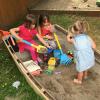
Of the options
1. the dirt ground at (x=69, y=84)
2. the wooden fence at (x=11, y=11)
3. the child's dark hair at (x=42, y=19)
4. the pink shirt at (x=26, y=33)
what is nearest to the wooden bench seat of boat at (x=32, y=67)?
the dirt ground at (x=69, y=84)

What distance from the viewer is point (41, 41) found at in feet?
18.9

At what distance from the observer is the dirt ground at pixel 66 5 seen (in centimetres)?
767

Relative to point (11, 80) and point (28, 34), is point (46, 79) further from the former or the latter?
point (28, 34)

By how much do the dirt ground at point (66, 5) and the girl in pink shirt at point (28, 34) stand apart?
2.22 m

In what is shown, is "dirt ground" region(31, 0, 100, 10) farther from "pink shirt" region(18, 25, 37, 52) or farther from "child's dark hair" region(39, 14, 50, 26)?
"pink shirt" region(18, 25, 37, 52)

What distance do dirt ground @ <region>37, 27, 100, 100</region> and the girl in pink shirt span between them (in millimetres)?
535

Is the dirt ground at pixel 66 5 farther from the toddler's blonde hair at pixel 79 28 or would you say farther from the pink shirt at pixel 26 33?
the toddler's blonde hair at pixel 79 28

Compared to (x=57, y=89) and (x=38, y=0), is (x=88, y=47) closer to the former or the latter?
(x=57, y=89)

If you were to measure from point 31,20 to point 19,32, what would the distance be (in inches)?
17.3

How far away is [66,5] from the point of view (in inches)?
312

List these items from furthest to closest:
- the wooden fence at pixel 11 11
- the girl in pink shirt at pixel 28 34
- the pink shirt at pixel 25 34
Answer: the wooden fence at pixel 11 11, the pink shirt at pixel 25 34, the girl in pink shirt at pixel 28 34

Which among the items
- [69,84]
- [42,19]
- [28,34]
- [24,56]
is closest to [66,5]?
[42,19]

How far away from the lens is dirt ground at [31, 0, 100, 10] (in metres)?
7.67

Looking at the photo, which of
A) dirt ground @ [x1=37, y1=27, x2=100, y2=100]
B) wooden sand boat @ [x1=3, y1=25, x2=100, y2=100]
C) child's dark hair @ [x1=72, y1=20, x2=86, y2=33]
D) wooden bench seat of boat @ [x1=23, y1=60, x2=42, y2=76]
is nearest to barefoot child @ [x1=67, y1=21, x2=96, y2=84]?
child's dark hair @ [x1=72, y1=20, x2=86, y2=33]
